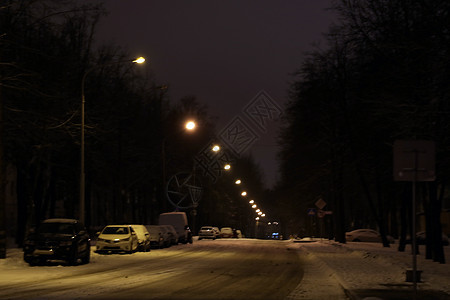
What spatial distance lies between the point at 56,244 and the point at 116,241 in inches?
346

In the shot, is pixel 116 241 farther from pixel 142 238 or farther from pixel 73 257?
pixel 73 257

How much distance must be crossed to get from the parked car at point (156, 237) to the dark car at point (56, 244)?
15.8m

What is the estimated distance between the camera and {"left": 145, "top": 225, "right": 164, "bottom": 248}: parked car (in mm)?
42000

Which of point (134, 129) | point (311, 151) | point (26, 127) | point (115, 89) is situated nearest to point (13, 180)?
point (134, 129)

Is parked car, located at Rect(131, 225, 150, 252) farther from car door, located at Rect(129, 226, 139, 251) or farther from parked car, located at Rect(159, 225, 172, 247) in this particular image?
parked car, located at Rect(159, 225, 172, 247)

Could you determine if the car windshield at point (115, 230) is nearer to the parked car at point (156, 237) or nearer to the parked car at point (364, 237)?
the parked car at point (156, 237)

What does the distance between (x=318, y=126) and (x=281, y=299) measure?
3157 cm

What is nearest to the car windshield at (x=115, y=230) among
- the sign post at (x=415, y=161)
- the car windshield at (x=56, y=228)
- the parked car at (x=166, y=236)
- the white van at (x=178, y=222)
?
the car windshield at (x=56, y=228)

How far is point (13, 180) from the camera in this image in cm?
7069

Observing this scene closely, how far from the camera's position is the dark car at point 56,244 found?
24.2m

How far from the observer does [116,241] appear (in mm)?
33125

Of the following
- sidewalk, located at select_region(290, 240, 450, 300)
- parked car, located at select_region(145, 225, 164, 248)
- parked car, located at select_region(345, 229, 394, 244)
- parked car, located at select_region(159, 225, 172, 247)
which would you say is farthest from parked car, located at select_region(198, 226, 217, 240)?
sidewalk, located at select_region(290, 240, 450, 300)

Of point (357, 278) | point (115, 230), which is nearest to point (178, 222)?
point (115, 230)

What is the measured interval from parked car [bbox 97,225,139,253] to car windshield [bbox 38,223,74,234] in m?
6.93
